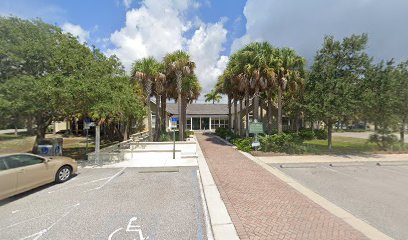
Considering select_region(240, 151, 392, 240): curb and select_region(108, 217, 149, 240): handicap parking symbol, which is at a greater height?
select_region(240, 151, 392, 240): curb

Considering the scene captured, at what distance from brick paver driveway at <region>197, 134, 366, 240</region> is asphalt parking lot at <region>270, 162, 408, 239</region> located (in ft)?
3.32

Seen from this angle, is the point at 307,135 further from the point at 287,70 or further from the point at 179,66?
the point at 179,66

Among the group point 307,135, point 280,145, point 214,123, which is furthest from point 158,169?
point 214,123

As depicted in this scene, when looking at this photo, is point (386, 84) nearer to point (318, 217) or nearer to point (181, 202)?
point (318, 217)

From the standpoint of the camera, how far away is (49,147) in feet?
45.9

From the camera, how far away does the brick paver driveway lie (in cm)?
509

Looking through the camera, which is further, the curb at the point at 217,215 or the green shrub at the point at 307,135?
the green shrub at the point at 307,135

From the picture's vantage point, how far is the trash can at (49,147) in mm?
13938

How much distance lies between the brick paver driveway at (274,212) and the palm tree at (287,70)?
11688 millimetres

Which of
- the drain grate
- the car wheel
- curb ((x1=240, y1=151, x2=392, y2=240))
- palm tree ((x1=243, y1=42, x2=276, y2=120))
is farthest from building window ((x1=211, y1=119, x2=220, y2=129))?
the car wheel

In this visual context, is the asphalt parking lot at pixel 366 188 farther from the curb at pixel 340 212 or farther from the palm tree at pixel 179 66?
the palm tree at pixel 179 66

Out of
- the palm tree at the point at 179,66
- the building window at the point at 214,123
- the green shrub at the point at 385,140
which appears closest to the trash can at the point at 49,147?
the palm tree at the point at 179,66

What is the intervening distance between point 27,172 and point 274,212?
8.11m

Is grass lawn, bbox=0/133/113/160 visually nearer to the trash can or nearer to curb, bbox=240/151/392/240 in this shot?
the trash can
